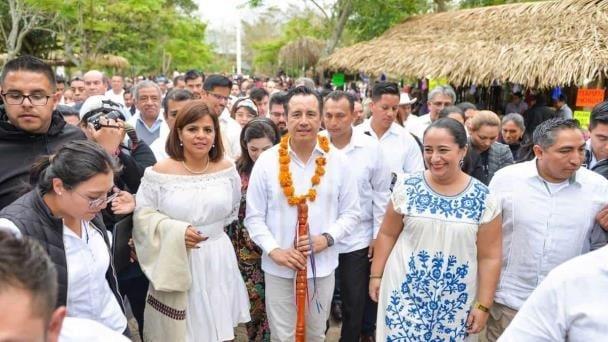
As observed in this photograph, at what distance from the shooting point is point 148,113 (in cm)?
550

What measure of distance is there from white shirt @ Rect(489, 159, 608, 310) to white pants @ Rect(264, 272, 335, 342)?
1.13m

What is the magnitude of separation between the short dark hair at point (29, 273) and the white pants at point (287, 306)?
2202 millimetres

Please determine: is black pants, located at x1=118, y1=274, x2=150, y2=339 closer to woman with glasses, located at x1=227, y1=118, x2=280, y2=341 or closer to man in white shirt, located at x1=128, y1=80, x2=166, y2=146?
woman with glasses, located at x1=227, y1=118, x2=280, y2=341

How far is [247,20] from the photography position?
179 ft

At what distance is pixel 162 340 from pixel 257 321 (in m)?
0.84

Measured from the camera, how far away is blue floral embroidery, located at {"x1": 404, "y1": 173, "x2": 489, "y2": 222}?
9.25ft

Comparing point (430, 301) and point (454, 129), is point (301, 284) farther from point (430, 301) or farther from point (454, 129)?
point (454, 129)

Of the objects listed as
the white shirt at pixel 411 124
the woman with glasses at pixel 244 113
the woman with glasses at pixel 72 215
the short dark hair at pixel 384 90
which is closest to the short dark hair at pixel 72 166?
the woman with glasses at pixel 72 215

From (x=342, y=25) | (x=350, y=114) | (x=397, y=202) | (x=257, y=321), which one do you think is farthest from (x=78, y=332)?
(x=342, y=25)

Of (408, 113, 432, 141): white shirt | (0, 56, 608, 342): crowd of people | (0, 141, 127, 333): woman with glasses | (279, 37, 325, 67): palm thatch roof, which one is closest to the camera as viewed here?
(0, 141, 127, 333): woman with glasses

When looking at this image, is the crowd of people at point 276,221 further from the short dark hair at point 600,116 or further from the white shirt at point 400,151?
the white shirt at point 400,151

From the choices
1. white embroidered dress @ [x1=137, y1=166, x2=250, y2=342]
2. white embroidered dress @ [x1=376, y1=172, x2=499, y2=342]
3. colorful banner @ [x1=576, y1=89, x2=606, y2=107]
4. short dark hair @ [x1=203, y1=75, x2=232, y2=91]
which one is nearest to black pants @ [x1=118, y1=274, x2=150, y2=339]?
white embroidered dress @ [x1=137, y1=166, x2=250, y2=342]

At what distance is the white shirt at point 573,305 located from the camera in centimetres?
151

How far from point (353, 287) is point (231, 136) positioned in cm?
201
